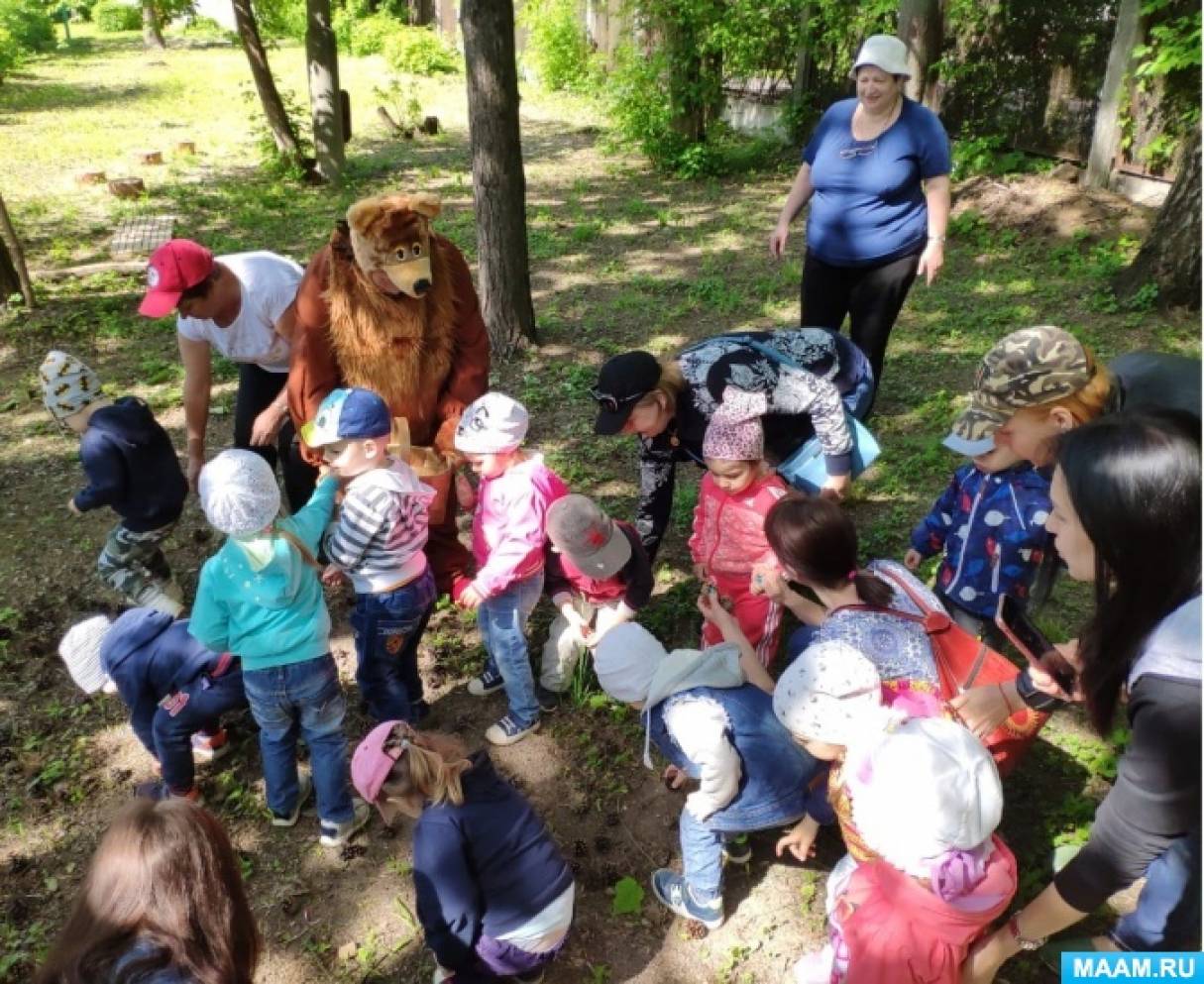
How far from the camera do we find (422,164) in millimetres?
11984

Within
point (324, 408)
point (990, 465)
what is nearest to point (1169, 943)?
point (990, 465)

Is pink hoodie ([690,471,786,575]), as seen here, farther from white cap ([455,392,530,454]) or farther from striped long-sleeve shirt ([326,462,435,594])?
striped long-sleeve shirt ([326,462,435,594])

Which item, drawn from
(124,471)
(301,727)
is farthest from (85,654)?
(124,471)

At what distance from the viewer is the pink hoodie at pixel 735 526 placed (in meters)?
2.91

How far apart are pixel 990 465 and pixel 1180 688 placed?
3.68ft

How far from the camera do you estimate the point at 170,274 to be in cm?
312

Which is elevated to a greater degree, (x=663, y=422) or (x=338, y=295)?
(x=338, y=295)

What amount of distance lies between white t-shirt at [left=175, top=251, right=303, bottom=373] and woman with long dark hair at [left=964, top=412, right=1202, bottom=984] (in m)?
2.93

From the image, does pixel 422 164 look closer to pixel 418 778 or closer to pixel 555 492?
pixel 555 492

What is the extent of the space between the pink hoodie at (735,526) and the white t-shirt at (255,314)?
6.20 feet

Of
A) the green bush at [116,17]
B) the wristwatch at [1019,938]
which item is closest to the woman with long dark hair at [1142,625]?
the wristwatch at [1019,938]

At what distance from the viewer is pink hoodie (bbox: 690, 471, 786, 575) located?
2.91m

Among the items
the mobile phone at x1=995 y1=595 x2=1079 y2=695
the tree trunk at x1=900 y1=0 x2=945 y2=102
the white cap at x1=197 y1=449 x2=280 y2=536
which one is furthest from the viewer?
the tree trunk at x1=900 y1=0 x2=945 y2=102

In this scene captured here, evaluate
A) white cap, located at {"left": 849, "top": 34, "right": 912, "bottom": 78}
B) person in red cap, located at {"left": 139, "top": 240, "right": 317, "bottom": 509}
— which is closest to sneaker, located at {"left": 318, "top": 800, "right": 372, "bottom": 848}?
person in red cap, located at {"left": 139, "top": 240, "right": 317, "bottom": 509}
